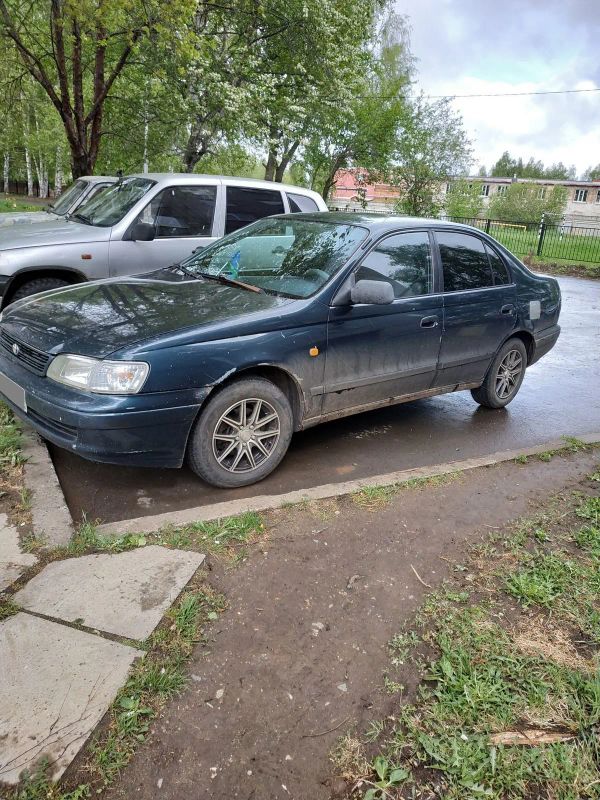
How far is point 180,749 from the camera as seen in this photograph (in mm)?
1949

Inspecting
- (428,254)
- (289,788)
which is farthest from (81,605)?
(428,254)

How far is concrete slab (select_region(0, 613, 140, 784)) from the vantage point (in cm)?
189

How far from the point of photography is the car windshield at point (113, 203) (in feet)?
21.6

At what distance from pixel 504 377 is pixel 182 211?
397cm

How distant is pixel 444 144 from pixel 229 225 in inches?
903

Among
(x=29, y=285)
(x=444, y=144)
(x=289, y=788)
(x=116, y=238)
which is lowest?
(x=289, y=788)

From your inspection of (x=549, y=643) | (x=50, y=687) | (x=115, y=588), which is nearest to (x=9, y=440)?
(x=115, y=588)

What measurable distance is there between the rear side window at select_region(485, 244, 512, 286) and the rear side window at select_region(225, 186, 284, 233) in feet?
9.45

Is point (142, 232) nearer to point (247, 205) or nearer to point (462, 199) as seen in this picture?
point (247, 205)

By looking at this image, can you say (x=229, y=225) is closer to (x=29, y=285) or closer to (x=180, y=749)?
(x=29, y=285)

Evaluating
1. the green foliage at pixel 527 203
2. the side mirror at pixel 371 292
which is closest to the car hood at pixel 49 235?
the side mirror at pixel 371 292

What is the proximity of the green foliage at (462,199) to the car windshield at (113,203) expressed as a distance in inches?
919

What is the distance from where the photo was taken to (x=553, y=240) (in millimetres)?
23188

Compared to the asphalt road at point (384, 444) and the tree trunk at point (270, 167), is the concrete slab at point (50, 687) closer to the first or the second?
the asphalt road at point (384, 444)
